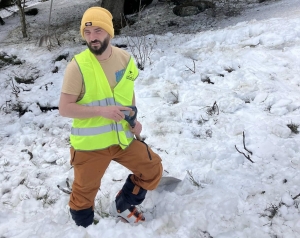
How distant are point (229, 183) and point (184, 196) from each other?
47 cm

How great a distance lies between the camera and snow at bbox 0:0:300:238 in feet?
9.77

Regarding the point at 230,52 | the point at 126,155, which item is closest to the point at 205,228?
the point at 126,155

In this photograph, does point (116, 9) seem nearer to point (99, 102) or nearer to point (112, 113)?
point (99, 102)

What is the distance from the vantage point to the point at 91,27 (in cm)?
242

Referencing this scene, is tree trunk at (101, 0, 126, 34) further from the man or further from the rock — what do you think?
the man

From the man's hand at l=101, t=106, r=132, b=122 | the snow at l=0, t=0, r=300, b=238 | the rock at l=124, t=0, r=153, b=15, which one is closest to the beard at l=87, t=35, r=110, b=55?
the man's hand at l=101, t=106, r=132, b=122

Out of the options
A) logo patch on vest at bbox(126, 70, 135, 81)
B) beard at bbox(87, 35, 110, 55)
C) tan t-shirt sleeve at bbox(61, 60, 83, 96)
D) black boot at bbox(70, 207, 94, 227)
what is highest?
beard at bbox(87, 35, 110, 55)

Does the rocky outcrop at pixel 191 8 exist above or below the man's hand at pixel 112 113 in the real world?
below

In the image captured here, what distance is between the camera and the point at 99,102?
254cm

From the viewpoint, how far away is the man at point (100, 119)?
244 centimetres

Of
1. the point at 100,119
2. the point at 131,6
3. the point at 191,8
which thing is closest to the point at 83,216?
the point at 100,119

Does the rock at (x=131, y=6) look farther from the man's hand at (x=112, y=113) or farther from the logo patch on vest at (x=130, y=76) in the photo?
the man's hand at (x=112, y=113)

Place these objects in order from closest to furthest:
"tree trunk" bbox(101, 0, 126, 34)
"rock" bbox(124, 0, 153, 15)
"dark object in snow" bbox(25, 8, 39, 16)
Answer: "tree trunk" bbox(101, 0, 126, 34), "rock" bbox(124, 0, 153, 15), "dark object in snow" bbox(25, 8, 39, 16)

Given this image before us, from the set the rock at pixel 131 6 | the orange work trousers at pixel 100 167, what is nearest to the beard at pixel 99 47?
the orange work trousers at pixel 100 167
